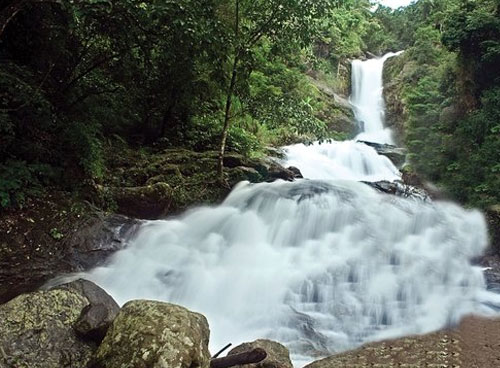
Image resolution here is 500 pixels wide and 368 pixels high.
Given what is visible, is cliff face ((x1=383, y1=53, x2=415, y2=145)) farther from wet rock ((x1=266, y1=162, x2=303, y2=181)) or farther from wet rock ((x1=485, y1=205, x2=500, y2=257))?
wet rock ((x1=485, y1=205, x2=500, y2=257))

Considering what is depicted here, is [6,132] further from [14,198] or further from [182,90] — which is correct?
[182,90]

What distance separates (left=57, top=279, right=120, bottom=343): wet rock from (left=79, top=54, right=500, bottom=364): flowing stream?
1.55 meters

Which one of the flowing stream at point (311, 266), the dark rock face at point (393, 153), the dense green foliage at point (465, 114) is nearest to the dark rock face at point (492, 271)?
the flowing stream at point (311, 266)

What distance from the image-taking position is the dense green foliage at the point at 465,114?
877 centimetres

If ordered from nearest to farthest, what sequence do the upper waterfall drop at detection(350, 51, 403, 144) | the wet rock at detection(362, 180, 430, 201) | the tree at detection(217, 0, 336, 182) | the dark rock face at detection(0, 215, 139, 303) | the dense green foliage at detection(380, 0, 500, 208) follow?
1. the dark rock face at detection(0, 215, 139, 303)
2. the tree at detection(217, 0, 336, 182)
3. the dense green foliage at detection(380, 0, 500, 208)
4. the wet rock at detection(362, 180, 430, 201)
5. the upper waterfall drop at detection(350, 51, 403, 144)

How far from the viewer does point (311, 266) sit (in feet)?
22.1

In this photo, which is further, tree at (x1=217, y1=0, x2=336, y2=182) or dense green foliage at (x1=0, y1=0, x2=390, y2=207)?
tree at (x1=217, y1=0, x2=336, y2=182)

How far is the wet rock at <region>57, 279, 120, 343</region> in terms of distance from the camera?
11.8ft

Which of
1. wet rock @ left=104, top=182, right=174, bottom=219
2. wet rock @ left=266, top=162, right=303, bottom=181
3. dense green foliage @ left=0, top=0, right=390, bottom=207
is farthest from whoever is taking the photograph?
wet rock @ left=266, top=162, right=303, bottom=181

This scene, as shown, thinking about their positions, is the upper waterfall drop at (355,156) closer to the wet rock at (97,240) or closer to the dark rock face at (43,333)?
the wet rock at (97,240)

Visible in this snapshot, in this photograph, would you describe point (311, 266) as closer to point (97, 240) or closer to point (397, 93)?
point (97, 240)

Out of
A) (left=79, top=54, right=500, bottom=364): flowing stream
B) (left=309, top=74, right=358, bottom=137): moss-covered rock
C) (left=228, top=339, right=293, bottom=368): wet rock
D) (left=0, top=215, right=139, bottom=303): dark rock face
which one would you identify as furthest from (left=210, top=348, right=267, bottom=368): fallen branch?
(left=309, top=74, right=358, bottom=137): moss-covered rock

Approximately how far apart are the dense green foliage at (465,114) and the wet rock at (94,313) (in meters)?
7.51

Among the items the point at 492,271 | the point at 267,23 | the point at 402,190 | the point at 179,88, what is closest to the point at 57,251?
the point at 179,88
